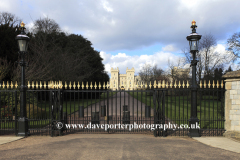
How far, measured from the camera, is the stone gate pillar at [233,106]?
7371mm

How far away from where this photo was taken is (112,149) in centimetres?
584

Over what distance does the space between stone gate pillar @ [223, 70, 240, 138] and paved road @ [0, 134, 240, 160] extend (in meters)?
1.80

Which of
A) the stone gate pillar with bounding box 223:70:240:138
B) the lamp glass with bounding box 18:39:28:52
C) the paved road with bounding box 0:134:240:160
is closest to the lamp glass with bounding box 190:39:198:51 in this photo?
the stone gate pillar with bounding box 223:70:240:138

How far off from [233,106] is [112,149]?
5177 millimetres

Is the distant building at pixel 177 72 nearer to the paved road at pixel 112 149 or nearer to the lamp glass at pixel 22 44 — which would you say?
the paved road at pixel 112 149

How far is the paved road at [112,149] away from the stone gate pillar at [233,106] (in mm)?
1803

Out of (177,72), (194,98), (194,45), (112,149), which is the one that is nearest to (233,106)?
(194,98)

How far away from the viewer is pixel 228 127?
7.51m

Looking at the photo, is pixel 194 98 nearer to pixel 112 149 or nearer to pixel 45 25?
pixel 112 149

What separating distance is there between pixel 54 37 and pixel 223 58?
79.4ft

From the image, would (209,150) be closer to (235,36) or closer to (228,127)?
(228,127)

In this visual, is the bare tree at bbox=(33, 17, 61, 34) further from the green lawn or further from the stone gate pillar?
the stone gate pillar

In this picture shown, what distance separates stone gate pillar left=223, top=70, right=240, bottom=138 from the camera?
24.2 ft

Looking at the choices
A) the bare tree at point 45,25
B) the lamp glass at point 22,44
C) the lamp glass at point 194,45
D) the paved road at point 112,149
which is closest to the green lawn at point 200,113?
the paved road at point 112,149
